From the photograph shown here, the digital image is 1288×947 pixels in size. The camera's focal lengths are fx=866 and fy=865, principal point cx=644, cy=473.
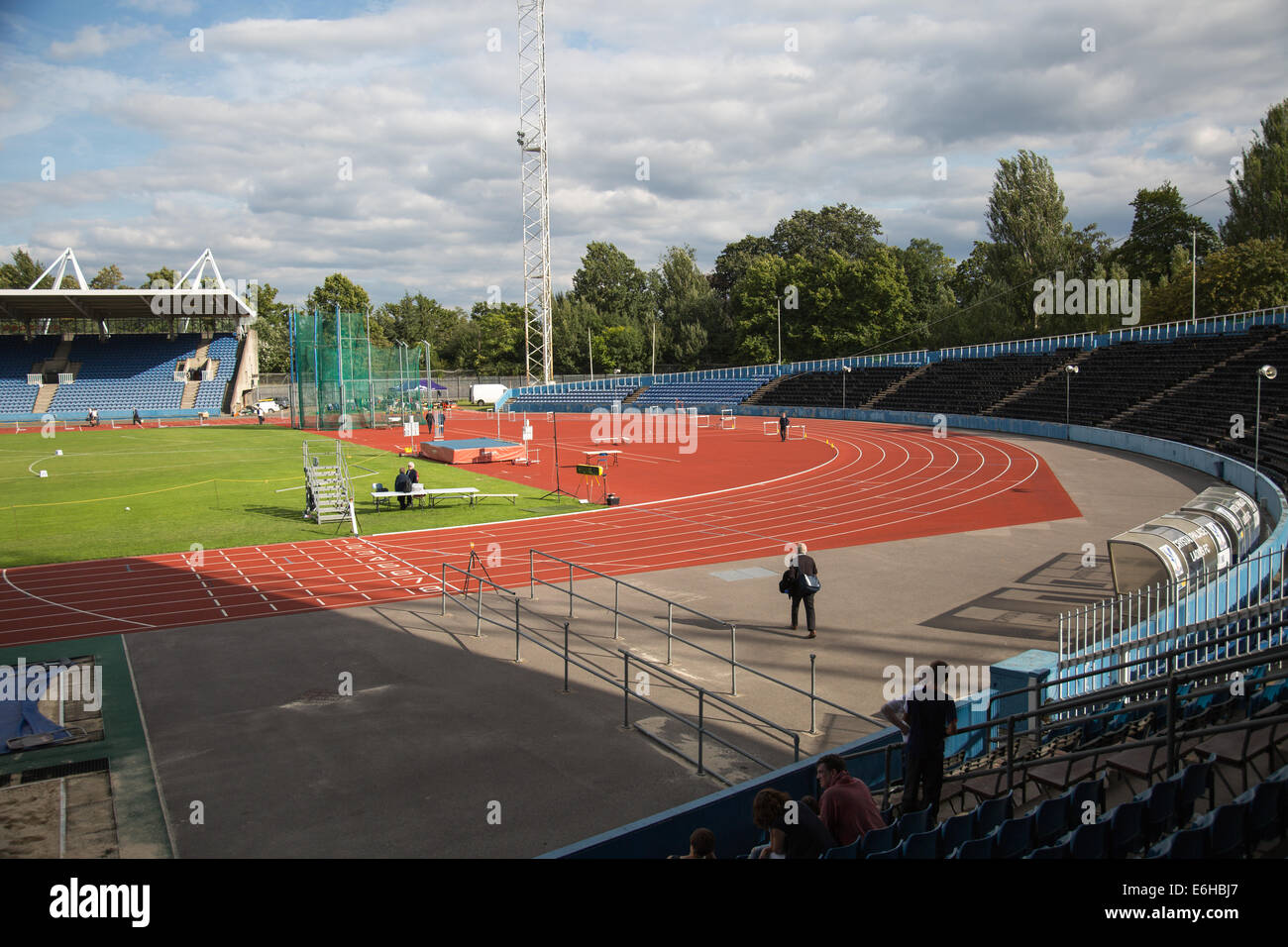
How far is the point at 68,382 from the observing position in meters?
74.8

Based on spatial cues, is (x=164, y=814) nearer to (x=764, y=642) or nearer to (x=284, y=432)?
(x=764, y=642)

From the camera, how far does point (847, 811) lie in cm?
673

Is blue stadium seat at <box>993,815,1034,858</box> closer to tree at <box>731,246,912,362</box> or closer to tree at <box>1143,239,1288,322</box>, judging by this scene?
tree at <box>1143,239,1288,322</box>

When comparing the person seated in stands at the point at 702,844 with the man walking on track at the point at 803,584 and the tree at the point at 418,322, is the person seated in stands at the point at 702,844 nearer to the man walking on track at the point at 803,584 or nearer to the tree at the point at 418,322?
the man walking on track at the point at 803,584

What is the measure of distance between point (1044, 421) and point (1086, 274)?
39664mm

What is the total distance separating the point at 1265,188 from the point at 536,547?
70.1 meters

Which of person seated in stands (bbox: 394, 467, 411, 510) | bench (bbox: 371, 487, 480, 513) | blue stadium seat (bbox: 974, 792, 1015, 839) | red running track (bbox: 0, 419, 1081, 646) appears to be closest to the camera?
blue stadium seat (bbox: 974, 792, 1015, 839)

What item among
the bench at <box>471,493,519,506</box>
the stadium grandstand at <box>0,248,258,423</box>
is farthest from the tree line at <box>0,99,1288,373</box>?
the bench at <box>471,493,519,506</box>

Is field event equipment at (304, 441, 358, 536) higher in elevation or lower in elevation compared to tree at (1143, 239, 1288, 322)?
lower

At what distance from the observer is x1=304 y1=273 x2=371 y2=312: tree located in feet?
381

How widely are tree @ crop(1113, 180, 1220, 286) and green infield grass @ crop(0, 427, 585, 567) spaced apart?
230 feet

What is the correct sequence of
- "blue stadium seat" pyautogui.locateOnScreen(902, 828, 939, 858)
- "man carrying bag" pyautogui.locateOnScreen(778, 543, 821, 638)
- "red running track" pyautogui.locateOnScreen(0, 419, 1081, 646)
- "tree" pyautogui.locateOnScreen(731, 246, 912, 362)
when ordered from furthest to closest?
"tree" pyautogui.locateOnScreen(731, 246, 912, 362) → "red running track" pyautogui.locateOnScreen(0, 419, 1081, 646) → "man carrying bag" pyautogui.locateOnScreen(778, 543, 821, 638) → "blue stadium seat" pyautogui.locateOnScreen(902, 828, 939, 858)
